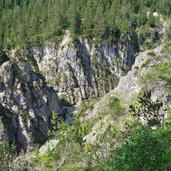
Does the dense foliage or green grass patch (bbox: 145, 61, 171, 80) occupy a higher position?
green grass patch (bbox: 145, 61, 171, 80)

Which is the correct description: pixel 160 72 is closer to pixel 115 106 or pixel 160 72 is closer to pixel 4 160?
pixel 115 106

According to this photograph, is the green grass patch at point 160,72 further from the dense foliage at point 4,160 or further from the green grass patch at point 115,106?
the dense foliage at point 4,160

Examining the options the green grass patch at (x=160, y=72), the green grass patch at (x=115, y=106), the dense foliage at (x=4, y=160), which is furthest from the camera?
the green grass patch at (x=160, y=72)

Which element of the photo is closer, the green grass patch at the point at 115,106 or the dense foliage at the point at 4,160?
the dense foliage at the point at 4,160

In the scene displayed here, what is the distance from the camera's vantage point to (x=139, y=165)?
3634 cm

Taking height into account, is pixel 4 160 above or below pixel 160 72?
below

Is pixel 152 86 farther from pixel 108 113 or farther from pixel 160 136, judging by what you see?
pixel 160 136

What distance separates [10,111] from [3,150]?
104140 mm

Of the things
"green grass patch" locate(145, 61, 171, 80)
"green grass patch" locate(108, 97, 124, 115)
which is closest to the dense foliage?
Answer: "green grass patch" locate(108, 97, 124, 115)

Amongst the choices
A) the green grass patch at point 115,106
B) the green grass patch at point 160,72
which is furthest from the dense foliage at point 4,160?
the green grass patch at point 160,72

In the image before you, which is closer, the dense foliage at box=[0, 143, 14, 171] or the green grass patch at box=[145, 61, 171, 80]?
the dense foliage at box=[0, 143, 14, 171]

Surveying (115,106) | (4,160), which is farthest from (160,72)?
(4,160)

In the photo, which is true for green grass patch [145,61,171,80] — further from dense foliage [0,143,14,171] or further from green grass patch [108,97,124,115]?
dense foliage [0,143,14,171]

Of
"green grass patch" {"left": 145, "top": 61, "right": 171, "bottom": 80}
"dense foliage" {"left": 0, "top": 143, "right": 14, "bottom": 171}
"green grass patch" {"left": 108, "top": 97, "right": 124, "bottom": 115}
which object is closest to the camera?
"dense foliage" {"left": 0, "top": 143, "right": 14, "bottom": 171}
